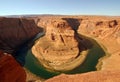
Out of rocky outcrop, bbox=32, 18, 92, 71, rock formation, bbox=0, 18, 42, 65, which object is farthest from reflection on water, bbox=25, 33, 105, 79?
rock formation, bbox=0, 18, 42, 65

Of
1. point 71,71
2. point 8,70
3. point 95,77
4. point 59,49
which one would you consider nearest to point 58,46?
point 59,49

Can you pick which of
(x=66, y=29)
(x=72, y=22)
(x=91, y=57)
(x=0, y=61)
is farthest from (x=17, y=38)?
(x=0, y=61)

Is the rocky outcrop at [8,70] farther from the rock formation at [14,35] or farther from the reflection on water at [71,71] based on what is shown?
the rock formation at [14,35]

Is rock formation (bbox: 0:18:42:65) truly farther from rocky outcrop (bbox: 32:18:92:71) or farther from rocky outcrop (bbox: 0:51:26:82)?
rocky outcrop (bbox: 0:51:26:82)

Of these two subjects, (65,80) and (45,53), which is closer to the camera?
(65,80)

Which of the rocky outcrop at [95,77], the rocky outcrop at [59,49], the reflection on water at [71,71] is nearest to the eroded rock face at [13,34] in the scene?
the rocky outcrop at [59,49]

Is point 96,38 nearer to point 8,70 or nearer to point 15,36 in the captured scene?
point 15,36

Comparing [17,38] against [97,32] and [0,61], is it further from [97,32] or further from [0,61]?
[0,61]
